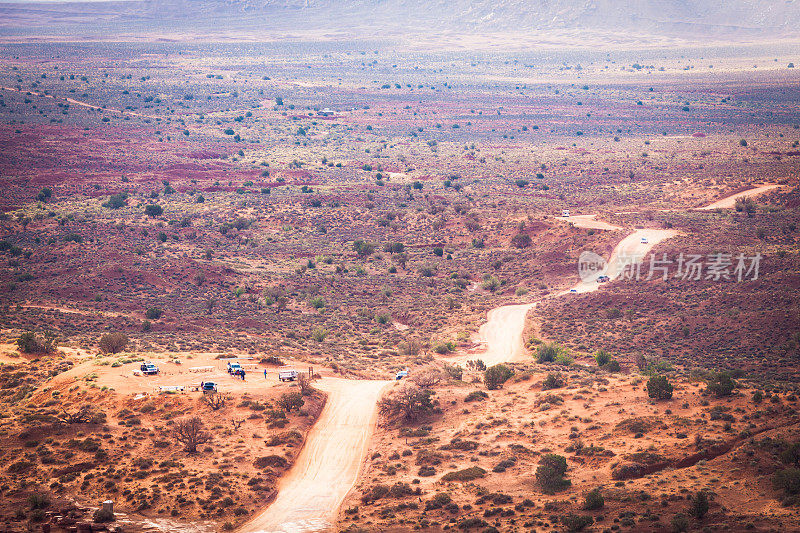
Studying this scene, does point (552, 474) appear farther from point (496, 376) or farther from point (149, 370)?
point (149, 370)

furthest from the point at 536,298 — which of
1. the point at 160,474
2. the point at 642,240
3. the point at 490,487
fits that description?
the point at 160,474

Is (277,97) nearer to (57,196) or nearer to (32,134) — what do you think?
(32,134)

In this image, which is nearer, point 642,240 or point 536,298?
point 536,298

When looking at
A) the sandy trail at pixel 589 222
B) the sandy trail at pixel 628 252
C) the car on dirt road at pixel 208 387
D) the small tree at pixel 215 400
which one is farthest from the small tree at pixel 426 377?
the sandy trail at pixel 589 222

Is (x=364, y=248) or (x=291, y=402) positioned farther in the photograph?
(x=364, y=248)

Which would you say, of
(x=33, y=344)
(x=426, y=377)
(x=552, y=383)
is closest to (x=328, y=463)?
(x=426, y=377)

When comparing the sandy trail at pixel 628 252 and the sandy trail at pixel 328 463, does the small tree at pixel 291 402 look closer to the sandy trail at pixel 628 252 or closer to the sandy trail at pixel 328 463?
the sandy trail at pixel 328 463

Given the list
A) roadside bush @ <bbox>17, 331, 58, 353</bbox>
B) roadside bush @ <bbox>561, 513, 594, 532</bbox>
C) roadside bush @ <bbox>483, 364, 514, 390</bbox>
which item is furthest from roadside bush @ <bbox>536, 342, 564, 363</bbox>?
roadside bush @ <bbox>17, 331, 58, 353</bbox>
